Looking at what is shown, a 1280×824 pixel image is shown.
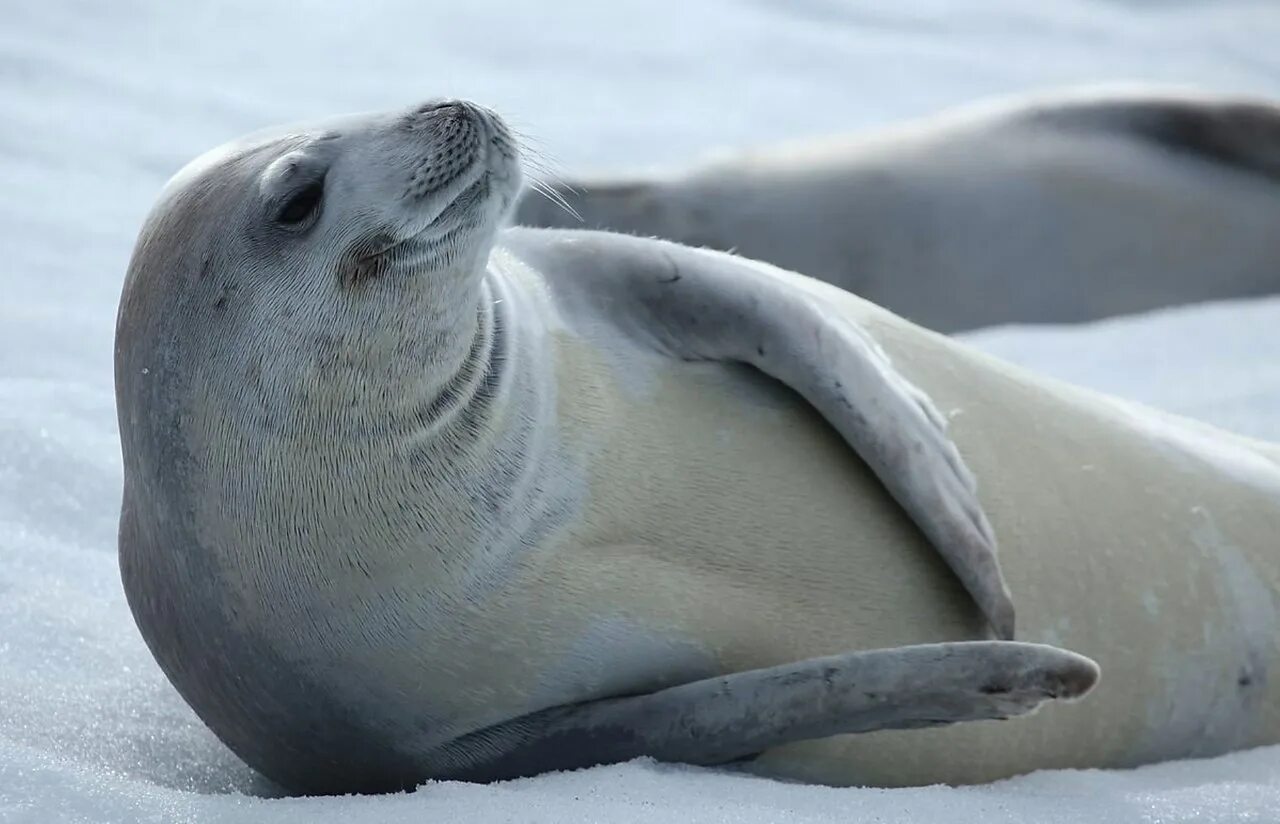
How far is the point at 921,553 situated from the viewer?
2.12 metres

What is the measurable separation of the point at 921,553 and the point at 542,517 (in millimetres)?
464

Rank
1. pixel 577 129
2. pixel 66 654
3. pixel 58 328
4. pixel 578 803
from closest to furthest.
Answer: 1. pixel 578 803
2. pixel 66 654
3. pixel 58 328
4. pixel 577 129

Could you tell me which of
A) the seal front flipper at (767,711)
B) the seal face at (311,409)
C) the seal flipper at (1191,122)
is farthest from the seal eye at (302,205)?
the seal flipper at (1191,122)

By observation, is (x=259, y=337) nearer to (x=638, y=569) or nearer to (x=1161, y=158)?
(x=638, y=569)

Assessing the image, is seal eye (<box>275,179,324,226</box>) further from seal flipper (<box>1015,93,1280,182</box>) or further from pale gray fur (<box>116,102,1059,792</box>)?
seal flipper (<box>1015,93,1280,182</box>)

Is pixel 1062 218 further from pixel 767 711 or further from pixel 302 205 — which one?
pixel 302 205

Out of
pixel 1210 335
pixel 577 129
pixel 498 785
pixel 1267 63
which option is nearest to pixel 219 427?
pixel 498 785

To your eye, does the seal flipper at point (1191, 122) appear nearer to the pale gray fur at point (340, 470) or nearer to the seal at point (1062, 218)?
the seal at point (1062, 218)

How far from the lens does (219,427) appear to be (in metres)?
1.82

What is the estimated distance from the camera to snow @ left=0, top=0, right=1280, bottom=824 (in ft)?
5.90

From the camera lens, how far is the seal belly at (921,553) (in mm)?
1993

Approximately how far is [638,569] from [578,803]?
0.34 meters

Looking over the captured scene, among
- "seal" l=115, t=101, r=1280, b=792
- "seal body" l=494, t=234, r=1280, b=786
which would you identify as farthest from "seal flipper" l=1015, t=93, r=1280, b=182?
"seal" l=115, t=101, r=1280, b=792

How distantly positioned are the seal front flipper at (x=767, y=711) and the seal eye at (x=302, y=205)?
55 centimetres
